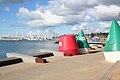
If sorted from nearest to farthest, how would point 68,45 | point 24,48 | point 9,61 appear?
point 9,61, point 68,45, point 24,48

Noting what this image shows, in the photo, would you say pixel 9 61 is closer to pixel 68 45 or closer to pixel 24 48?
pixel 68 45

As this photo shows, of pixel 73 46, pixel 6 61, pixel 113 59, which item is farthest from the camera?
pixel 73 46

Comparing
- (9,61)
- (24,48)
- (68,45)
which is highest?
(68,45)

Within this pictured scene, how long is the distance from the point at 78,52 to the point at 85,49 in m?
1.16

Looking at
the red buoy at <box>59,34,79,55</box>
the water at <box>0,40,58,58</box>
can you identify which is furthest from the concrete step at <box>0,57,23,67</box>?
the water at <box>0,40,58,58</box>

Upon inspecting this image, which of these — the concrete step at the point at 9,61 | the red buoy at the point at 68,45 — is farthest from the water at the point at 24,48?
the concrete step at the point at 9,61

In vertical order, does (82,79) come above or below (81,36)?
below

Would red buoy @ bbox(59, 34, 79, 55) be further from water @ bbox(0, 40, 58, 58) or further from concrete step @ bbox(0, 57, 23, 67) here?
water @ bbox(0, 40, 58, 58)

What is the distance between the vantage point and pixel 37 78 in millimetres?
8531

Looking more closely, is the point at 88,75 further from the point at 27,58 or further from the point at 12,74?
the point at 27,58

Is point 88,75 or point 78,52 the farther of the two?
point 78,52

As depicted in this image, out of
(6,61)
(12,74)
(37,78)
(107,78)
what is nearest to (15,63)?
(6,61)

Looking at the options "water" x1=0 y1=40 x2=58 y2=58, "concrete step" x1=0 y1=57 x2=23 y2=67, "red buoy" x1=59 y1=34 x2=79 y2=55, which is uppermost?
"red buoy" x1=59 y1=34 x2=79 y2=55

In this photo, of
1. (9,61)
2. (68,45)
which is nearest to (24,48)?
(68,45)
